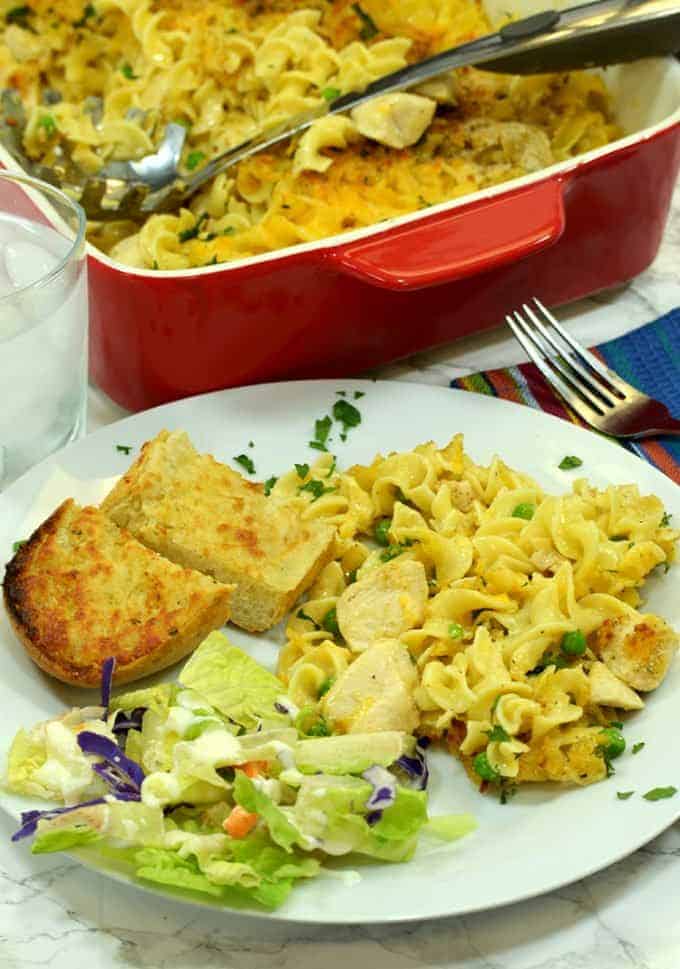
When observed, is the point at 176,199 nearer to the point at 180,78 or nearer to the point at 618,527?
the point at 180,78

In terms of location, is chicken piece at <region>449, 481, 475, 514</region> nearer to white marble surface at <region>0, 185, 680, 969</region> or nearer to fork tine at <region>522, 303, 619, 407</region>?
fork tine at <region>522, 303, 619, 407</region>

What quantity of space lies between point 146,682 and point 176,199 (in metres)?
1.49

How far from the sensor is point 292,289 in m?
2.90

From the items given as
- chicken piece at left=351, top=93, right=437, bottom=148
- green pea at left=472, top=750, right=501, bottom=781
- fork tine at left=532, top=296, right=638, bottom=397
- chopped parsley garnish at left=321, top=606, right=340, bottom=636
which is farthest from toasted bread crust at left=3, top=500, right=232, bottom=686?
chicken piece at left=351, top=93, right=437, bottom=148

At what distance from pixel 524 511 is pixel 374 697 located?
0.57 meters

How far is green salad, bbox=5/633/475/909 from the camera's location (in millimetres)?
2037

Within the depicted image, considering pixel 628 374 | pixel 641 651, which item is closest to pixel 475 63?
pixel 628 374

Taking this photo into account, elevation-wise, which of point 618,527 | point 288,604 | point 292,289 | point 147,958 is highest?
point 292,289

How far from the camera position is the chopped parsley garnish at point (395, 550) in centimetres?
267

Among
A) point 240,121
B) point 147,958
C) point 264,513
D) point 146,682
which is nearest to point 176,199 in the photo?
point 240,121

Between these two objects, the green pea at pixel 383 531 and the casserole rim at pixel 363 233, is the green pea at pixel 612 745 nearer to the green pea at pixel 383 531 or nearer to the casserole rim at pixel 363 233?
the green pea at pixel 383 531

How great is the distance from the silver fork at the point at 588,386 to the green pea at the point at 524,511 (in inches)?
17.2

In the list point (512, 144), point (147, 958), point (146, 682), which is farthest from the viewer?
point (512, 144)

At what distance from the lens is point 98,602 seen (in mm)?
2514
